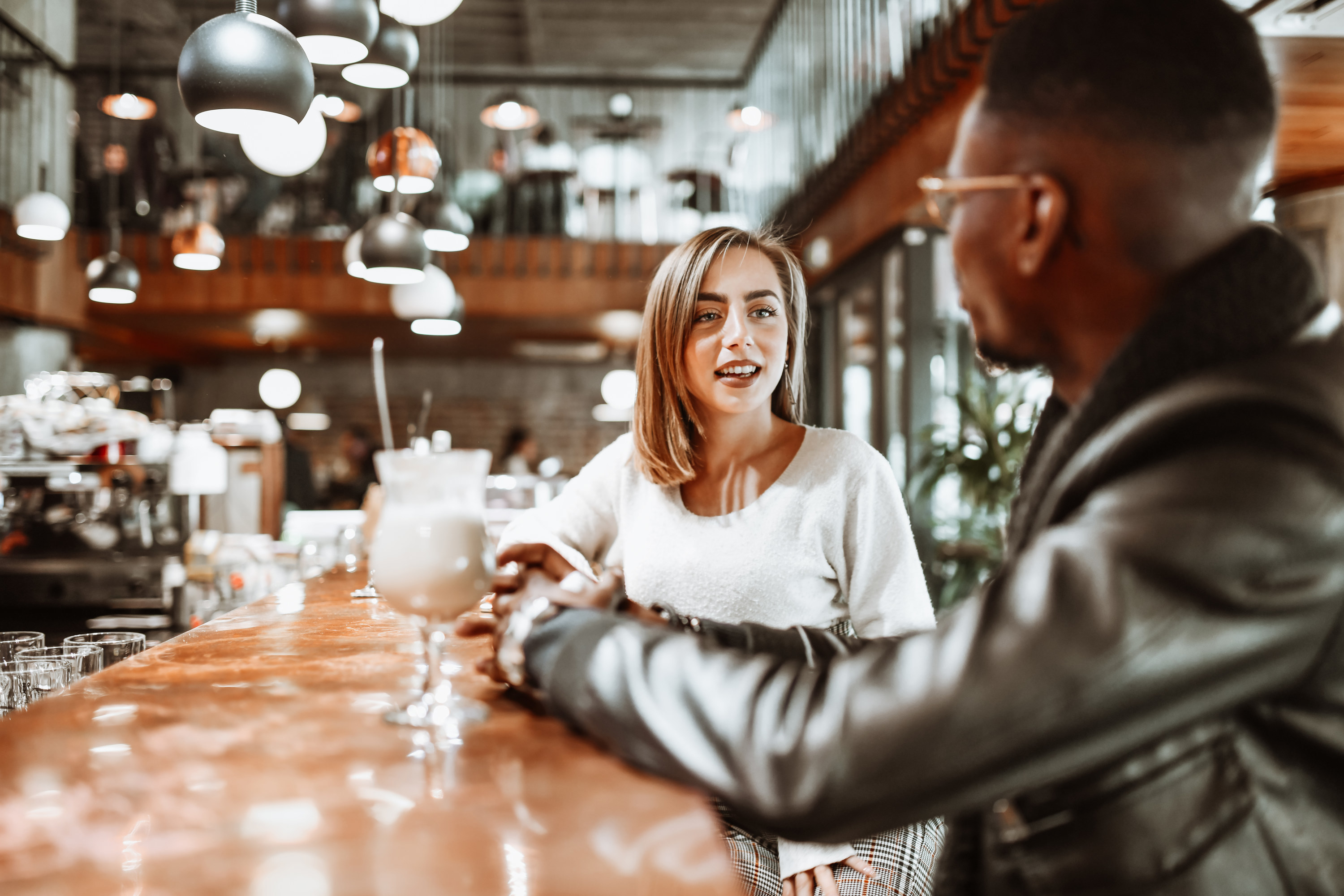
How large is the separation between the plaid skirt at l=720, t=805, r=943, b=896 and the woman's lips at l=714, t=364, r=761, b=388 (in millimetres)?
720

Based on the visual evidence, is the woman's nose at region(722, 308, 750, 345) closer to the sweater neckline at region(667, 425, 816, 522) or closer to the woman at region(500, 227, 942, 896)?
the woman at region(500, 227, 942, 896)

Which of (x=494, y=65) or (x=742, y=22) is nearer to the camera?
(x=742, y=22)

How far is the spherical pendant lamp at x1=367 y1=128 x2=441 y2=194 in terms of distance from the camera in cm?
383

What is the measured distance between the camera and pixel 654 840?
709 millimetres

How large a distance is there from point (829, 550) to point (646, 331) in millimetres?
541

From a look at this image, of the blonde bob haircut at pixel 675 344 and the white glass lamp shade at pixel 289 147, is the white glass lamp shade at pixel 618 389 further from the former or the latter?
the blonde bob haircut at pixel 675 344

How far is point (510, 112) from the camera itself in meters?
7.36

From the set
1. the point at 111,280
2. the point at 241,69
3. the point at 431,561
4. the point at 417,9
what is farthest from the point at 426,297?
the point at 431,561

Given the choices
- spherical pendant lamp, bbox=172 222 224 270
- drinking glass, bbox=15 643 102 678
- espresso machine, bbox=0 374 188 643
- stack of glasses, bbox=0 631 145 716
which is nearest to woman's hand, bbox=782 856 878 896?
stack of glasses, bbox=0 631 145 716

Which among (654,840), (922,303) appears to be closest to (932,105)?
(922,303)

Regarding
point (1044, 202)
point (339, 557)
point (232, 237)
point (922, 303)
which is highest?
point (232, 237)

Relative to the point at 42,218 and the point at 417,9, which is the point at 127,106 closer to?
the point at 42,218

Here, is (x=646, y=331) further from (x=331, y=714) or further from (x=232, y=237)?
(x=232, y=237)

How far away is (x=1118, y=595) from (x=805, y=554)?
100 cm
